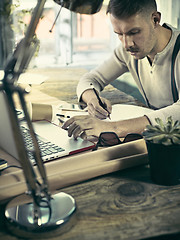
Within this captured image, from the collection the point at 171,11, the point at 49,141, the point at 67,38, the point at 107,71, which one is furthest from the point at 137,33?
the point at 67,38

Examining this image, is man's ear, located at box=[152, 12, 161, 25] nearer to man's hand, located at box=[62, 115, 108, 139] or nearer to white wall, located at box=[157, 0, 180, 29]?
man's hand, located at box=[62, 115, 108, 139]

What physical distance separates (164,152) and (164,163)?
0.10ft

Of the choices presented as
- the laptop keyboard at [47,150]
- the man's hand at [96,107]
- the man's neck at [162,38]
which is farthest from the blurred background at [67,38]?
the laptop keyboard at [47,150]

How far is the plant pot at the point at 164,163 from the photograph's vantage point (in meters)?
0.73

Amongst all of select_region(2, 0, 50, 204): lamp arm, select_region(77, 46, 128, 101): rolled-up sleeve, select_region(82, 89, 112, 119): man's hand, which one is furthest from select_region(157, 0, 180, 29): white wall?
select_region(2, 0, 50, 204): lamp arm

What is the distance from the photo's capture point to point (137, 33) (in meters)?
1.44

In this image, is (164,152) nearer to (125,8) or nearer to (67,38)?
(125,8)

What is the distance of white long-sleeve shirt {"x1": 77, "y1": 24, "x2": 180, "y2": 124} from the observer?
62.0 inches

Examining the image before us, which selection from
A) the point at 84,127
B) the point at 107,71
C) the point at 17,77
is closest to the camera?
the point at 17,77

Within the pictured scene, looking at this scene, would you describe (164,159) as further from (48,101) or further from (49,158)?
(48,101)

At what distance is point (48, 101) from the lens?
167cm

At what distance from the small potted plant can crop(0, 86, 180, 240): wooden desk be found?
1.0 inches

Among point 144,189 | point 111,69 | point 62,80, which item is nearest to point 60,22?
point 62,80

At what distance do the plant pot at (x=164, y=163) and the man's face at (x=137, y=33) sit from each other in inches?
31.4
